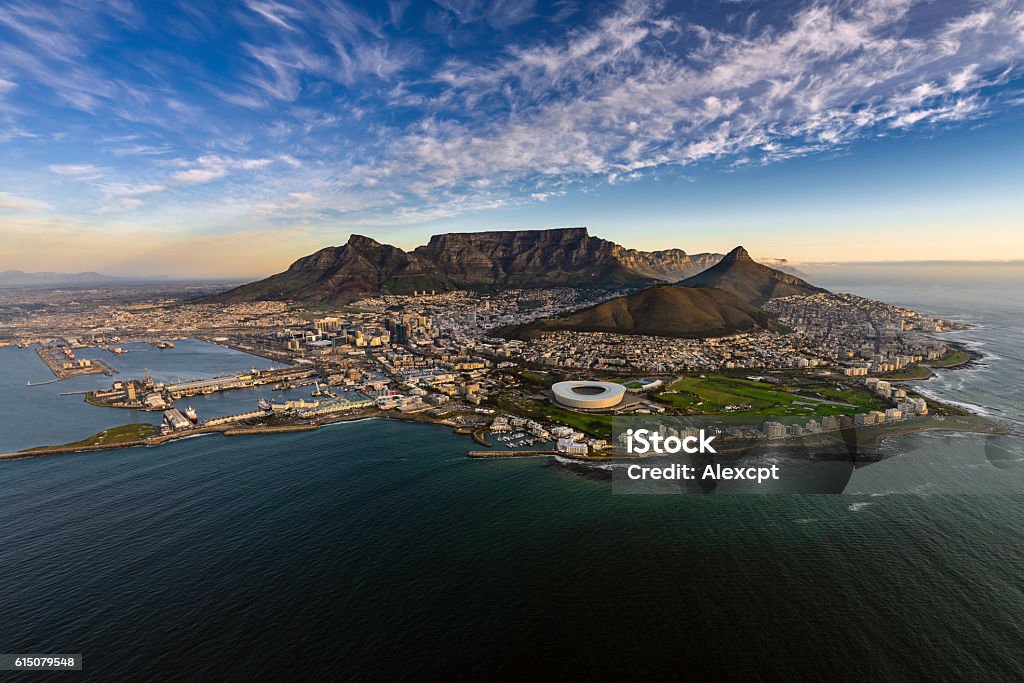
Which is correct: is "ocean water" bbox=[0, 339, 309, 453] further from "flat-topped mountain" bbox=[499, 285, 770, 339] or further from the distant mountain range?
"flat-topped mountain" bbox=[499, 285, 770, 339]

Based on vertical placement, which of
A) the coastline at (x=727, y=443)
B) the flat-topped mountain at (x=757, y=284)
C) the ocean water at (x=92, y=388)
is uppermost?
the flat-topped mountain at (x=757, y=284)

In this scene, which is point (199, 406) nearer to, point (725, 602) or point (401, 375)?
point (401, 375)

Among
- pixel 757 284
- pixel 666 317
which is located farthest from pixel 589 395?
pixel 757 284

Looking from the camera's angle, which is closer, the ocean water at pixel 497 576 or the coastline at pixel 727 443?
the ocean water at pixel 497 576

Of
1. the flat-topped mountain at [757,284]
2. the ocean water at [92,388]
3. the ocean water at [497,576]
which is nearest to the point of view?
the ocean water at [497,576]

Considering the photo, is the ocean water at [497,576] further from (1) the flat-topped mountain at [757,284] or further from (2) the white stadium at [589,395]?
(1) the flat-topped mountain at [757,284]

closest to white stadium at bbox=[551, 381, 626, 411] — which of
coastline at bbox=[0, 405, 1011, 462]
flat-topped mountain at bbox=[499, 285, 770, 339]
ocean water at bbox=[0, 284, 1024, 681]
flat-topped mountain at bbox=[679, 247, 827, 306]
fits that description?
coastline at bbox=[0, 405, 1011, 462]

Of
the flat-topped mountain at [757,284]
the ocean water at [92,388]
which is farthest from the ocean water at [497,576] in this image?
the flat-topped mountain at [757,284]
